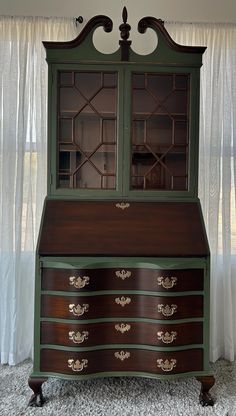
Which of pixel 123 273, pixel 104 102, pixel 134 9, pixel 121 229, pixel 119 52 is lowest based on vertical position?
pixel 123 273

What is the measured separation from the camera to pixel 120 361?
6.78 ft

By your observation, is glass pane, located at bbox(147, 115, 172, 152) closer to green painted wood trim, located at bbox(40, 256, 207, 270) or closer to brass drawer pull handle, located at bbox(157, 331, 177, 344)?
green painted wood trim, located at bbox(40, 256, 207, 270)

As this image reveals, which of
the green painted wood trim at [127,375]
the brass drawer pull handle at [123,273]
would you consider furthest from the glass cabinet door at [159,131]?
the green painted wood trim at [127,375]

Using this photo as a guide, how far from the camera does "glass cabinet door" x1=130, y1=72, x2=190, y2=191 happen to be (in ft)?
7.37

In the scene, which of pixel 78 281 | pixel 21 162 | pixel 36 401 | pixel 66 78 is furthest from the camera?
pixel 21 162

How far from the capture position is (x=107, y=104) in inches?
88.6

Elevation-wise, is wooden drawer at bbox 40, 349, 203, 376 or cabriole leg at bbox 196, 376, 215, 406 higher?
wooden drawer at bbox 40, 349, 203, 376

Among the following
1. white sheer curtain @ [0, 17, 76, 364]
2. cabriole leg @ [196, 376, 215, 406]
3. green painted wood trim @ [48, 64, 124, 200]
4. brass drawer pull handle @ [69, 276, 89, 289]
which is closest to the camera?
brass drawer pull handle @ [69, 276, 89, 289]

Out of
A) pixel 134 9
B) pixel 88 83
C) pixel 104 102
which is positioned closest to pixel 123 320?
pixel 104 102

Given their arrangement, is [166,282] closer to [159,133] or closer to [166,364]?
[166,364]

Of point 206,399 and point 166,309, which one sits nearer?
point 166,309

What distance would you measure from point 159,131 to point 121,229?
0.66m

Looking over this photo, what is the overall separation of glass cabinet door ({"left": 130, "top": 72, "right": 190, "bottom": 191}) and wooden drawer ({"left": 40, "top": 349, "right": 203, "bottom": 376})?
95 cm

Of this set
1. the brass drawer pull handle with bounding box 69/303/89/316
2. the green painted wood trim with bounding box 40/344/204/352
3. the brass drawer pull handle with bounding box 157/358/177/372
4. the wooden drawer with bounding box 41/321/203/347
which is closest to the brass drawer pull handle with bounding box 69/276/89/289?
the brass drawer pull handle with bounding box 69/303/89/316
